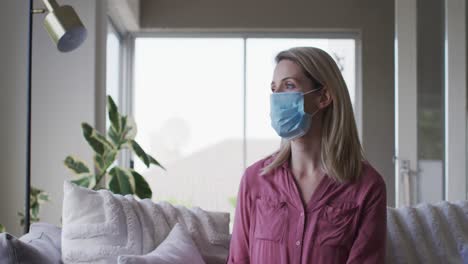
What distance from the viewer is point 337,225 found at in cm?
167

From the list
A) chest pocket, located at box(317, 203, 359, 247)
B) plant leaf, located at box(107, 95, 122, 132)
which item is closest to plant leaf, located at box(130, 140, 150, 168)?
plant leaf, located at box(107, 95, 122, 132)

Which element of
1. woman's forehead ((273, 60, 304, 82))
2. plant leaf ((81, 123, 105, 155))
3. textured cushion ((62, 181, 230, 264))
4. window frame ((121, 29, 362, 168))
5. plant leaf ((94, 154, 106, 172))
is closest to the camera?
woman's forehead ((273, 60, 304, 82))

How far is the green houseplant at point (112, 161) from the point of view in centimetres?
302

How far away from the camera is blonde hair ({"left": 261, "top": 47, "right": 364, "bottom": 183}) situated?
1723mm

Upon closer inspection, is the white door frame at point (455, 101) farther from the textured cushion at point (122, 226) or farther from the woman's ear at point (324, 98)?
the woman's ear at point (324, 98)

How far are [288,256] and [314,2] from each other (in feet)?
14.4

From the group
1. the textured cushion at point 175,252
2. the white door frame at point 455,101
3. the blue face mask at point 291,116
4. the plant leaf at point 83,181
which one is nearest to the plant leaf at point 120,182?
the plant leaf at point 83,181

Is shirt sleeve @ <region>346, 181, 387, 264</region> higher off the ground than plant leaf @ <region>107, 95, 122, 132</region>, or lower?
lower

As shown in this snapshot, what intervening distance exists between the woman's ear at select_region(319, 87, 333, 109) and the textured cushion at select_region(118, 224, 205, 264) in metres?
0.64

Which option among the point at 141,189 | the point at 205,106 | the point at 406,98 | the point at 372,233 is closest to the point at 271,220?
the point at 372,233

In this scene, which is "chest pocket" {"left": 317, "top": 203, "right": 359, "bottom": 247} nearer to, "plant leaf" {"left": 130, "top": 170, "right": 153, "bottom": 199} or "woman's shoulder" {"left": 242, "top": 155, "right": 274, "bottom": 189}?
"woman's shoulder" {"left": 242, "top": 155, "right": 274, "bottom": 189}

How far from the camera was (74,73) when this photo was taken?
11.7 ft

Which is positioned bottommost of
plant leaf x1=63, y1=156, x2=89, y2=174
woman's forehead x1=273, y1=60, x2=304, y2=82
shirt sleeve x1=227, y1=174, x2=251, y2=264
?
shirt sleeve x1=227, y1=174, x2=251, y2=264

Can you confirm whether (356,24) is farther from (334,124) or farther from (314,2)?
(334,124)
